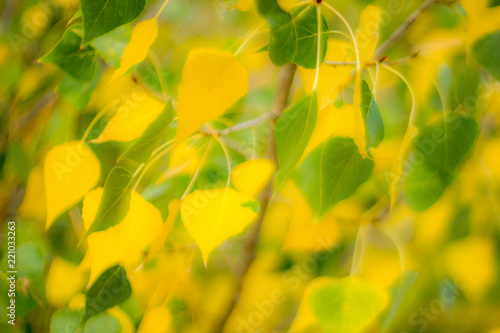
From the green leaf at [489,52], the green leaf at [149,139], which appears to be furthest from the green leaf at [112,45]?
the green leaf at [489,52]

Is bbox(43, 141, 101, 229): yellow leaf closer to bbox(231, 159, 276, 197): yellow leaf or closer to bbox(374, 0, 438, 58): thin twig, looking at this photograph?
bbox(231, 159, 276, 197): yellow leaf

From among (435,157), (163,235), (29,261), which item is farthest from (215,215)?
(29,261)

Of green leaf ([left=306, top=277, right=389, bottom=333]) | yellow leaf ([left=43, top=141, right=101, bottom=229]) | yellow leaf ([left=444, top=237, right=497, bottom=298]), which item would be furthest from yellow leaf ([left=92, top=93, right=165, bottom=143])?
yellow leaf ([left=444, top=237, right=497, bottom=298])

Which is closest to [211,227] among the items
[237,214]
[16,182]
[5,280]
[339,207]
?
[237,214]

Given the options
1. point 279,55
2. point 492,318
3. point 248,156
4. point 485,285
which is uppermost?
point 279,55

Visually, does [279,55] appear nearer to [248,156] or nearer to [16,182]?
[248,156]

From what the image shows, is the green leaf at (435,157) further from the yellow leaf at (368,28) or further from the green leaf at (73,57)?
the green leaf at (73,57)
